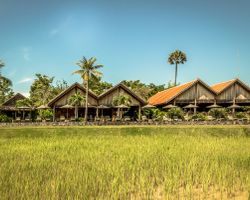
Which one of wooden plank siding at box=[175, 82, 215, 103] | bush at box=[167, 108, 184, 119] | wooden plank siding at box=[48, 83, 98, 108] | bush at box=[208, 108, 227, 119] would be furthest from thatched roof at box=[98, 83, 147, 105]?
bush at box=[208, 108, 227, 119]

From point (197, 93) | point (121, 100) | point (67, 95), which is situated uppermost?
point (197, 93)

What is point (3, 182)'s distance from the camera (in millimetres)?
6910

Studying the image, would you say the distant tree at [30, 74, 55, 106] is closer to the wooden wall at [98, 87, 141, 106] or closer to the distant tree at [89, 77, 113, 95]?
the distant tree at [89, 77, 113, 95]

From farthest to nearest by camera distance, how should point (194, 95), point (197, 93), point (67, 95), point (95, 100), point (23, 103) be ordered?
point (23, 103) → point (197, 93) → point (194, 95) → point (95, 100) → point (67, 95)

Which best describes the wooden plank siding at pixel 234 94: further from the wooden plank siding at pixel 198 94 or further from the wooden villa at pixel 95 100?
the wooden villa at pixel 95 100

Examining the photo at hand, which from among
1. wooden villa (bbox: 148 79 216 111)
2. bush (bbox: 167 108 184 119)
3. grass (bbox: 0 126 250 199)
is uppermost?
wooden villa (bbox: 148 79 216 111)

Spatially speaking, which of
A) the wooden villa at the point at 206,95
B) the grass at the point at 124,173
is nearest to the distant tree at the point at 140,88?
the wooden villa at the point at 206,95

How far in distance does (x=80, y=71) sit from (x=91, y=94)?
3.00 meters

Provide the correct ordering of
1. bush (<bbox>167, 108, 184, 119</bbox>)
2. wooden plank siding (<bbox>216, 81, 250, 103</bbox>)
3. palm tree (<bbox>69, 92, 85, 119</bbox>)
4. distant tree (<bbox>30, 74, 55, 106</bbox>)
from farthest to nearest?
distant tree (<bbox>30, 74, 55, 106</bbox>) < wooden plank siding (<bbox>216, 81, 250, 103</bbox>) < palm tree (<bbox>69, 92, 85, 119</bbox>) < bush (<bbox>167, 108, 184, 119</bbox>)

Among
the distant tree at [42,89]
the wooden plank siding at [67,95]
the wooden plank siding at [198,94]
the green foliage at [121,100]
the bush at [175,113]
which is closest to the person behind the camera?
the bush at [175,113]

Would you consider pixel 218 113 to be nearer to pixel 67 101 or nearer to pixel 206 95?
pixel 206 95

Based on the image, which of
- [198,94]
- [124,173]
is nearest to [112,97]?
[198,94]

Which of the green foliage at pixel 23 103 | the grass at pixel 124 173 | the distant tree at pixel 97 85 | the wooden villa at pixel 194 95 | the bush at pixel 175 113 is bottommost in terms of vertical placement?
the grass at pixel 124 173

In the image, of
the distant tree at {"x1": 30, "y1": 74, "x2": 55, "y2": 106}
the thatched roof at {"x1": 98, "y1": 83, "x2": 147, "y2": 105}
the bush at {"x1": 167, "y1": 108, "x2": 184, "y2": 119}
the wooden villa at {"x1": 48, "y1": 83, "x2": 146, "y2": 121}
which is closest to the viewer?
the bush at {"x1": 167, "y1": 108, "x2": 184, "y2": 119}
